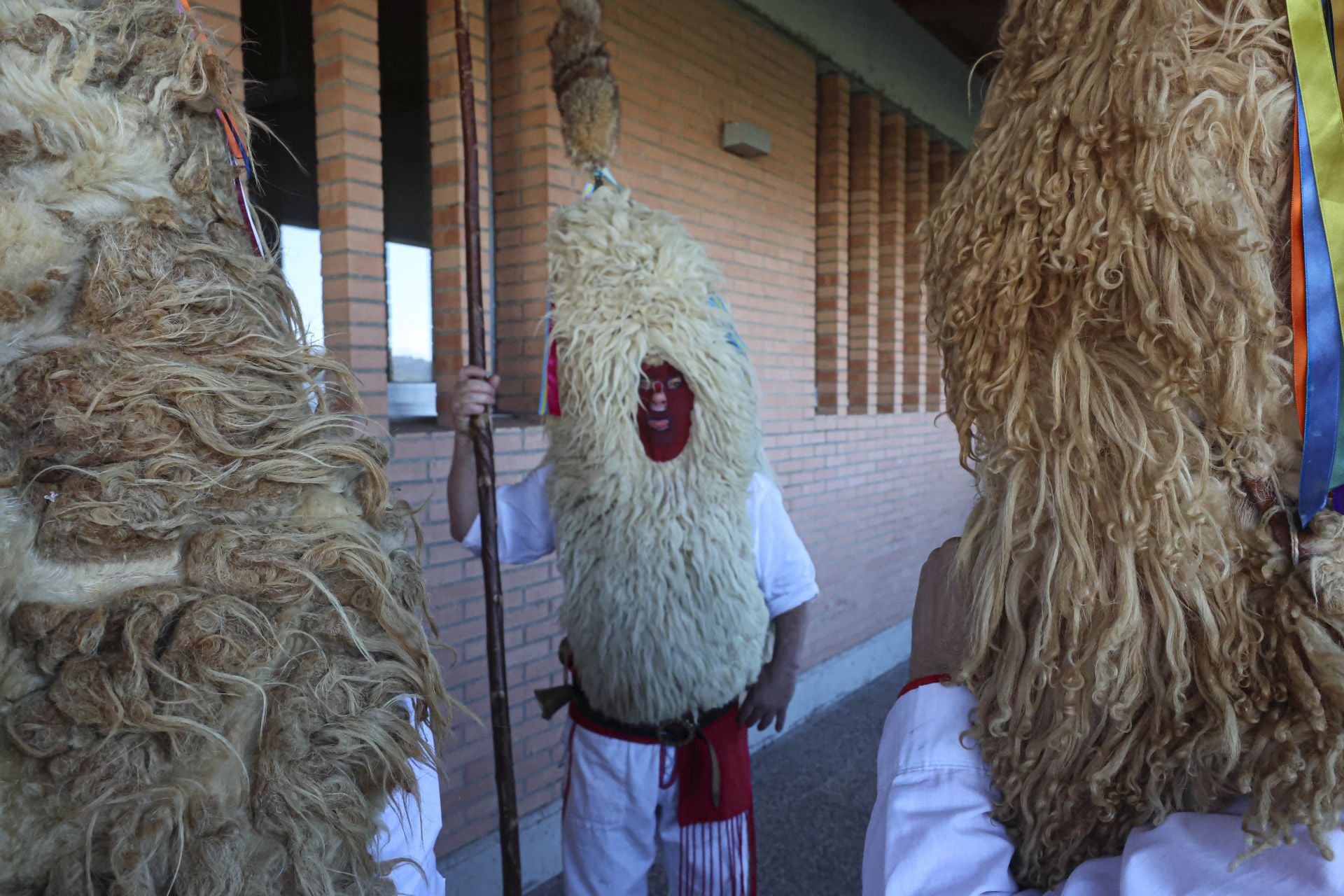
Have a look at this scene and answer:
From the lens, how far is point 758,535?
8.79ft

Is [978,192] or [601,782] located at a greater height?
[978,192]

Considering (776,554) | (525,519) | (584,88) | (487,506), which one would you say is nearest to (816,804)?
(776,554)

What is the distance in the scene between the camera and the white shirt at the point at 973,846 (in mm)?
785

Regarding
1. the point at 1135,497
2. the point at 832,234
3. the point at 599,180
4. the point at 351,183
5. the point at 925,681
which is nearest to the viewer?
the point at 1135,497

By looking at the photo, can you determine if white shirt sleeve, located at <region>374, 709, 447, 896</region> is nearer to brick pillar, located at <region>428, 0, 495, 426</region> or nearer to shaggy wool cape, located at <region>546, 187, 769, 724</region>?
shaggy wool cape, located at <region>546, 187, 769, 724</region>

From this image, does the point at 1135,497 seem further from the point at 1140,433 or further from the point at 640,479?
the point at 640,479

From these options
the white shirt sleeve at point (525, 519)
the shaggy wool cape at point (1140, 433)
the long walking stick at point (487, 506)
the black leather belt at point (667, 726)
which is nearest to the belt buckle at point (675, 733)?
the black leather belt at point (667, 726)

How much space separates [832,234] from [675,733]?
4.60 m

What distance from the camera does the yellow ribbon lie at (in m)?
0.80

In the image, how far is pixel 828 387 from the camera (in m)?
6.07

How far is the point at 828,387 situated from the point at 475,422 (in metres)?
4.25

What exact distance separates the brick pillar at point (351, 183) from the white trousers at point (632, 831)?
1553 millimetres

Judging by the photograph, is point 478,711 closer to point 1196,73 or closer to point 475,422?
point 475,422

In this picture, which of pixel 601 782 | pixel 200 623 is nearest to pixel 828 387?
pixel 601 782
